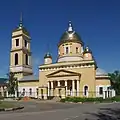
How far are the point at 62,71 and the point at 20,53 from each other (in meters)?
17.7

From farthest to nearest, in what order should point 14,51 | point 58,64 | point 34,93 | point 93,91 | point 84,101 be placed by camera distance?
point 14,51 < point 34,93 < point 58,64 < point 93,91 < point 84,101

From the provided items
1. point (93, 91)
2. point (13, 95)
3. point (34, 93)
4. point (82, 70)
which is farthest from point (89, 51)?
point (13, 95)

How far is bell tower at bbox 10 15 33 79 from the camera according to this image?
76.8 m

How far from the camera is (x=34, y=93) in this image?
71.4 meters

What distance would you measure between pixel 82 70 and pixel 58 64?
6.75 metres

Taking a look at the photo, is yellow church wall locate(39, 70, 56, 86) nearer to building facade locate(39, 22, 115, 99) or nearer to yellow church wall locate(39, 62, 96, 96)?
building facade locate(39, 22, 115, 99)

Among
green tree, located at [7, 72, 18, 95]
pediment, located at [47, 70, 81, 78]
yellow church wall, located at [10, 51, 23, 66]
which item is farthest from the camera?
yellow church wall, located at [10, 51, 23, 66]

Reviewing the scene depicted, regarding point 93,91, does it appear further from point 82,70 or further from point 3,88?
point 3,88

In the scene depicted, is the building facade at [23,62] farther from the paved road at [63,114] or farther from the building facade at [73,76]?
the paved road at [63,114]

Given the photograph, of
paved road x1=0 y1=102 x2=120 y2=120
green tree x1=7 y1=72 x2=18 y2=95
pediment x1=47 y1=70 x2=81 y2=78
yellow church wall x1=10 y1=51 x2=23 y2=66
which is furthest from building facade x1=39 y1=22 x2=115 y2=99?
paved road x1=0 y1=102 x2=120 y2=120

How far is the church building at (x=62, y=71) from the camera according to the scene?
62.4m

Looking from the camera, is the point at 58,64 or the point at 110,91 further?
the point at 58,64

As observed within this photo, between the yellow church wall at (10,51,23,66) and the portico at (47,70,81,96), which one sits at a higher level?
the yellow church wall at (10,51,23,66)

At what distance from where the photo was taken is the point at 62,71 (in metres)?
65.0
